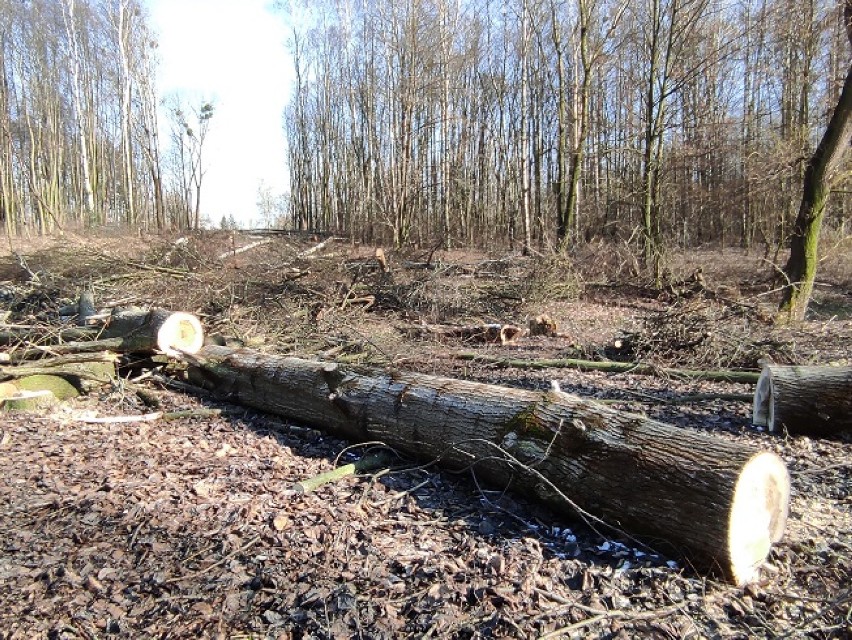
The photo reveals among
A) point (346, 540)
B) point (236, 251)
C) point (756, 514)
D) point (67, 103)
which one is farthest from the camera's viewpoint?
point (67, 103)

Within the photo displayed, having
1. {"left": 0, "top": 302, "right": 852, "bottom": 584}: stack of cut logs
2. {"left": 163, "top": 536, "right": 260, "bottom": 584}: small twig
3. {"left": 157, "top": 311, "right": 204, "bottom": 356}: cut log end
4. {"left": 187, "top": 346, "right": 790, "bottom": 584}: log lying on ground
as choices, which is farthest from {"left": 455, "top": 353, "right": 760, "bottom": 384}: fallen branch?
{"left": 163, "top": 536, "right": 260, "bottom": 584}: small twig

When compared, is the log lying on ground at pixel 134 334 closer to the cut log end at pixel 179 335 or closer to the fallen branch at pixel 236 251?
the cut log end at pixel 179 335

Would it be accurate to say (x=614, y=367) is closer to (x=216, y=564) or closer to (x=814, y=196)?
(x=216, y=564)

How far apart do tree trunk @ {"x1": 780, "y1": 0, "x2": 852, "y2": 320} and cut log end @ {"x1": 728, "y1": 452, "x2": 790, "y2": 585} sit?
8296 millimetres

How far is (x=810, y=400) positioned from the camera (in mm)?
4609

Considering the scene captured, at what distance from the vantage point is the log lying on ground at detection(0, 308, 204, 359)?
20.4 feet

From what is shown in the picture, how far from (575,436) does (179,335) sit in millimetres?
4966

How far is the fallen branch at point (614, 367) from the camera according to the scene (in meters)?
6.52

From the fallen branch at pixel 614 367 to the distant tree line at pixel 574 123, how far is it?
19.8 ft

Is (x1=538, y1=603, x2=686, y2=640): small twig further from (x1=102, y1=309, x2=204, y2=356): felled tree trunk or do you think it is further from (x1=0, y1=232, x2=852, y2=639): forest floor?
(x1=102, y1=309, x2=204, y2=356): felled tree trunk

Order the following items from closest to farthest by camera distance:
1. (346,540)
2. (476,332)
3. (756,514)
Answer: (756,514) → (346,540) → (476,332)

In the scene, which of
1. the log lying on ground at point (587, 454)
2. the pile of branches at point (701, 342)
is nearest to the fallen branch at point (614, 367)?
the pile of branches at point (701, 342)

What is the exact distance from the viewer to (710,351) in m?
7.12

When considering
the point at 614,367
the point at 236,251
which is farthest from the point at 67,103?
the point at 614,367
